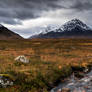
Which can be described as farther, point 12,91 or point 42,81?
point 42,81

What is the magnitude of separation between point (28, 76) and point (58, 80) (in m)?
3.62

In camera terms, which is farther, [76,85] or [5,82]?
[76,85]

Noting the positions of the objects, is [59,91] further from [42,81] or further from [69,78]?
[69,78]

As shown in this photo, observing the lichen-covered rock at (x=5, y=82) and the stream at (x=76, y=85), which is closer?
the lichen-covered rock at (x=5, y=82)

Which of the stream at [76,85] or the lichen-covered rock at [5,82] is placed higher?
the lichen-covered rock at [5,82]

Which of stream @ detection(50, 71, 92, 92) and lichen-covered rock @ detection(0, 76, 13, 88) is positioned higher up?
lichen-covered rock @ detection(0, 76, 13, 88)

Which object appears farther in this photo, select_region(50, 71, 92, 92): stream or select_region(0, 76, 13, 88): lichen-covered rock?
select_region(50, 71, 92, 92): stream

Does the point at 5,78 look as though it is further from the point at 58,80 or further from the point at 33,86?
the point at 58,80

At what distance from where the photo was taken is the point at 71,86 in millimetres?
16531

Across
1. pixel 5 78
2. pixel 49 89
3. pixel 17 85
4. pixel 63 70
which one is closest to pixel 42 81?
pixel 49 89

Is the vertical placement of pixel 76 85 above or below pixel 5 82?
below

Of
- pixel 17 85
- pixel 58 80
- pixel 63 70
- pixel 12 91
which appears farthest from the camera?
pixel 63 70

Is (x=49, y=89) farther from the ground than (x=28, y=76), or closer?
closer

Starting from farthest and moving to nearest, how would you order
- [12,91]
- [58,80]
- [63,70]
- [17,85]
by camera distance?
1. [63,70]
2. [58,80]
3. [17,85]
4. [12,91]
